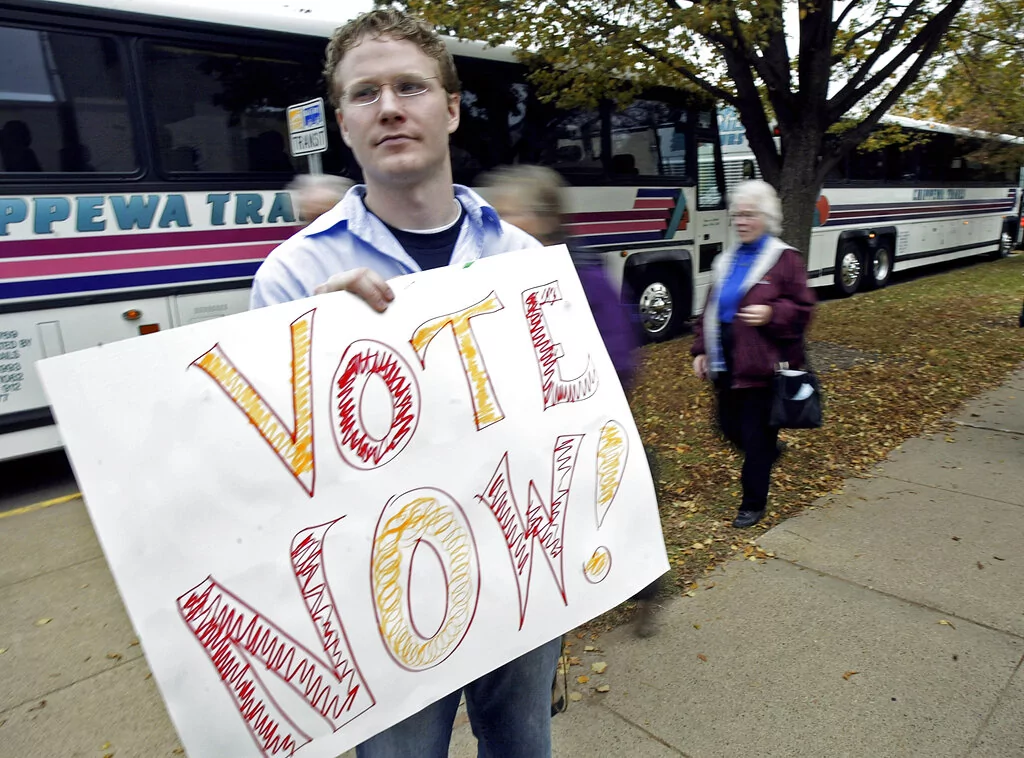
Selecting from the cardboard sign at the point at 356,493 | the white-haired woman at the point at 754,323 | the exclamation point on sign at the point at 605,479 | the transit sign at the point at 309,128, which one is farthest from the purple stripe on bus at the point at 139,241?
the exclamation point on sign at the point at 605,479

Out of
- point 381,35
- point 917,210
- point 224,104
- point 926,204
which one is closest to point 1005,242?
point 926,204

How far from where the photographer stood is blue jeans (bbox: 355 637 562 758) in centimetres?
154

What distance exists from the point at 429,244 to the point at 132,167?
5.04 metres

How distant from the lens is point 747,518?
4.31 meters

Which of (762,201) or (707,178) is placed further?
(707,178)

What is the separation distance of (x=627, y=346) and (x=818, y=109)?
630 cm

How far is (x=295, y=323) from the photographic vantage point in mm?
1355

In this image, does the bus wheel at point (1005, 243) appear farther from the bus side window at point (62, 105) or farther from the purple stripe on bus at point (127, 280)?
the bus side window at point (62, 105)

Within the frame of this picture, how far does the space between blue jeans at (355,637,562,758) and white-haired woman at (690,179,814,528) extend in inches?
96.5

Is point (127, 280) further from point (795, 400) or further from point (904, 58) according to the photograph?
point (904, 58)

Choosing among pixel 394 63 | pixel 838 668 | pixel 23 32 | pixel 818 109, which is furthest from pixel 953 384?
pixel 23 32

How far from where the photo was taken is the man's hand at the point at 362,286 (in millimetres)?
1392

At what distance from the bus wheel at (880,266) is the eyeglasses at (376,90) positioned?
51.0ft

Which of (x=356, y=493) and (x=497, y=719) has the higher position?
(x=356, y=493)
